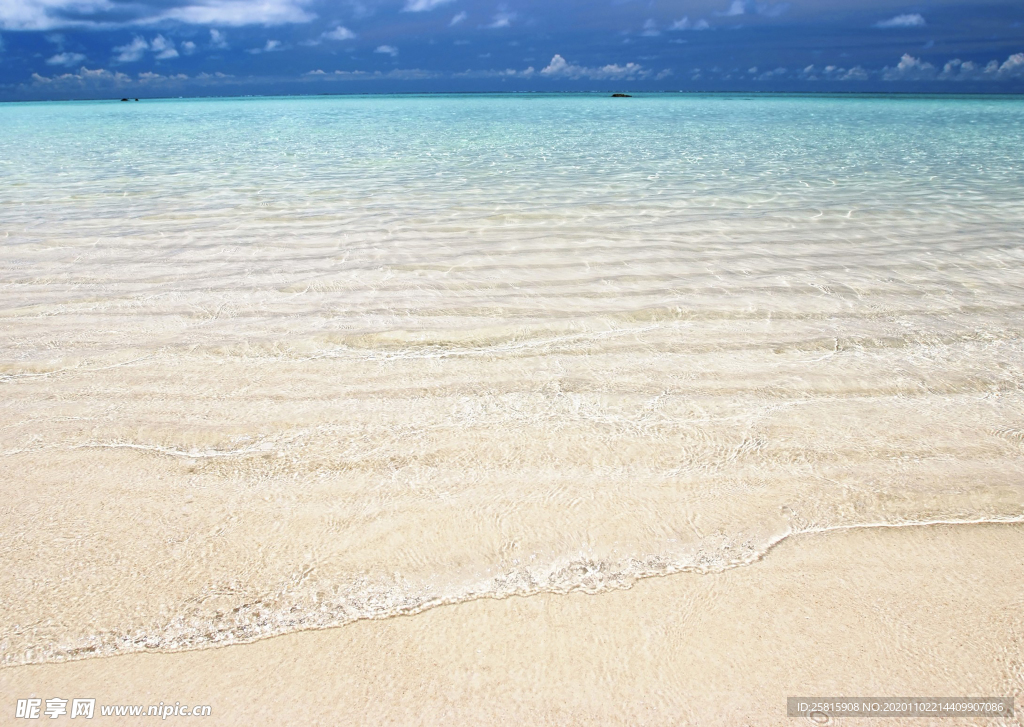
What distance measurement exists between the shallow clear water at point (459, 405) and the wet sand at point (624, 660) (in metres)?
0.07

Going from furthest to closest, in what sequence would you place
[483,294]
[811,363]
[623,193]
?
[623,193] → [483,294] → [811,363]

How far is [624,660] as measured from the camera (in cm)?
136

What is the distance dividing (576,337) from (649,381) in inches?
22.2

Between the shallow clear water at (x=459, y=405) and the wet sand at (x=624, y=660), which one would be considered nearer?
the wet sand at (x=624, y=660)

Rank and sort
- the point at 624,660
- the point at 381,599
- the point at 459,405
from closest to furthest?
the point at 624,660 → the point at 381,599 → the point at 459,405

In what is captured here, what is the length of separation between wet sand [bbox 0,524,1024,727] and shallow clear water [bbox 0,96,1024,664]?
0.23 feet

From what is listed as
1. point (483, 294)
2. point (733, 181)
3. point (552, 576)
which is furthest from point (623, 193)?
point (552, 576)

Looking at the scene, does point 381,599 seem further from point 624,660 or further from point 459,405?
point 459,405

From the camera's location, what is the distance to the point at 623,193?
702 cm

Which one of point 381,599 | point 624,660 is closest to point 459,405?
point 381,599

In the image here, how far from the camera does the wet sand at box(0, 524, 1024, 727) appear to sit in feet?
4.17

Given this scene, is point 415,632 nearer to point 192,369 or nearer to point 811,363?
point 192,369

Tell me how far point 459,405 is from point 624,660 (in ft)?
4.13

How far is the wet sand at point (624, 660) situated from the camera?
1.27 m
